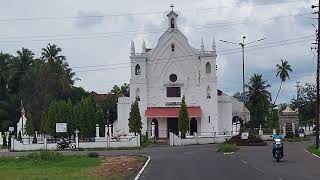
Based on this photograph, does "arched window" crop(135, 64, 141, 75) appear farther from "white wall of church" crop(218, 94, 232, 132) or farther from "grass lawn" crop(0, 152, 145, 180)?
"grass lawn" crop(0, 152, 145, 180)

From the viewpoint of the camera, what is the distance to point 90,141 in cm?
6719

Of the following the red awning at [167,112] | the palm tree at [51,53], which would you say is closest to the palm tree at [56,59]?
the palm tree at [51,53]

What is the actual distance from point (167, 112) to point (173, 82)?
442 cm

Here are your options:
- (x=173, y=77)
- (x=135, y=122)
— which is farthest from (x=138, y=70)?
(x=135, y=122)

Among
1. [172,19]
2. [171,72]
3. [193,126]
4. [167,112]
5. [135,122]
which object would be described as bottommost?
[193,126]

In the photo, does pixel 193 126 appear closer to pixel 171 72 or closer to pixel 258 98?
pixel 171 72

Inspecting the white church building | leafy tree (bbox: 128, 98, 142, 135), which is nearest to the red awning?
the white church building

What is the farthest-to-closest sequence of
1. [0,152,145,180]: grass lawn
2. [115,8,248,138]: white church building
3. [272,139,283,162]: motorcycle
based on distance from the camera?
[115,8,248,138]: white church building < [272,139,283,162]: motorcycle < [0,152,145,180]: grass lawn

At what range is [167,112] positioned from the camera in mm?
83812

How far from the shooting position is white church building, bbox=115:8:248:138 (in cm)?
8481

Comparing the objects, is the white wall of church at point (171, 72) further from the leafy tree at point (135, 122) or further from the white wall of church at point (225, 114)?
the leafy tree at point (135, 122)

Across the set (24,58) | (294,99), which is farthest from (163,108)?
(294,99)

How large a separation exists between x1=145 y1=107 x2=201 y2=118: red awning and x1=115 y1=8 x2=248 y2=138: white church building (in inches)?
5.2

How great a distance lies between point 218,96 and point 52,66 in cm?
2962
